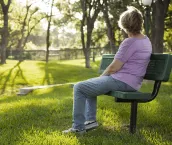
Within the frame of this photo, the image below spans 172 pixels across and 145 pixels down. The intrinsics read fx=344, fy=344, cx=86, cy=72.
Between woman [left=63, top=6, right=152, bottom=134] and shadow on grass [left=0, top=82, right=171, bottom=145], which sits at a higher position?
woman [left=63, top=6, right=152, bottom=134]

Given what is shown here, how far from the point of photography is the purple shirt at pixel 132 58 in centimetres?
463

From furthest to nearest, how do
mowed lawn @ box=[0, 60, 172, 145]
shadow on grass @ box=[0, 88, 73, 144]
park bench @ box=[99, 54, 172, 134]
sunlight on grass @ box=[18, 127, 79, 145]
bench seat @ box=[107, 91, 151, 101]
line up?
shadow on grass @ box=[0, 88, 73, 144], park bench @ box=[99, 54, 172, 134], bench seat @ box=[107, 91, 151, 101], mowed lawn @ box=[0, 60, 172, 145], sunlight on grass @ box=[18, 127, 79, 145]

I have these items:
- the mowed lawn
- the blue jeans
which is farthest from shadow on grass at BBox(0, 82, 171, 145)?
the blue jeans

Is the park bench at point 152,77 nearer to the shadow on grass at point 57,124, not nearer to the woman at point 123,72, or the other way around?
the woman at point 123,72

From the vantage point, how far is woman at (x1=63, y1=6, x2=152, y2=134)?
461cm

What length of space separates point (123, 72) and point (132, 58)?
0.74ft

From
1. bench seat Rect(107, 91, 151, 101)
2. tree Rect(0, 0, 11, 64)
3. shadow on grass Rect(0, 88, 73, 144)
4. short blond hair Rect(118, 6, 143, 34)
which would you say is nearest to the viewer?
bench seat Rect(107, 91, 151, 101)

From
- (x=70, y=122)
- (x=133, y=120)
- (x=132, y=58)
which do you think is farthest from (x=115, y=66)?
(x=70, y=122)

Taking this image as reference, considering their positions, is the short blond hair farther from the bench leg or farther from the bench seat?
the bench leg

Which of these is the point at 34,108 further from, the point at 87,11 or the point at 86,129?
the point at 87,11

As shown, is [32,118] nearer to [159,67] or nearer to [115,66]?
[115,66]

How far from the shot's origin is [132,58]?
4660 mm

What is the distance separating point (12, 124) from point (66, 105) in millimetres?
2032

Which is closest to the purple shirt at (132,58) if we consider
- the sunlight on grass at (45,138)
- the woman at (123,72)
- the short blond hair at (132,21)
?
the woman at (123,72)
